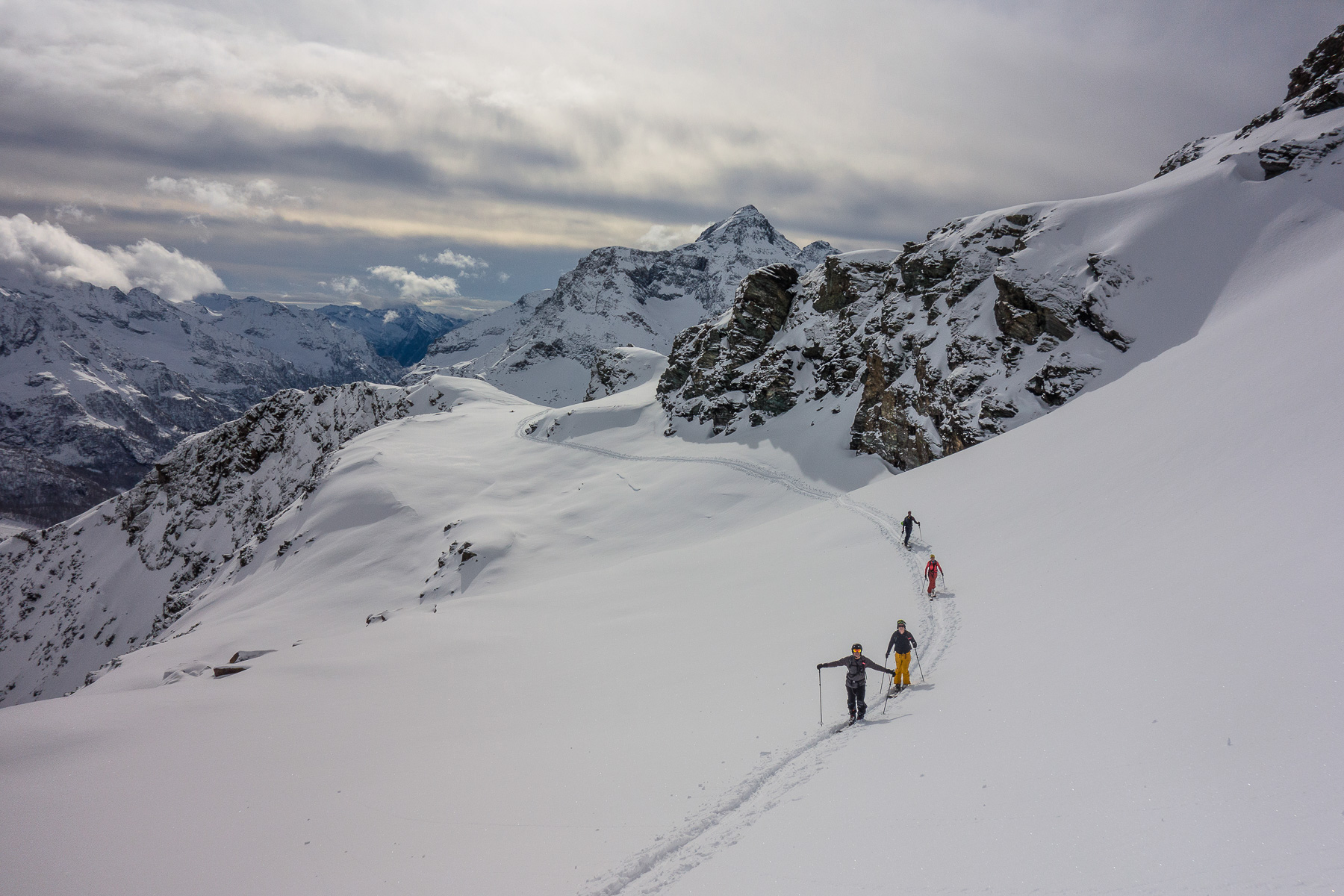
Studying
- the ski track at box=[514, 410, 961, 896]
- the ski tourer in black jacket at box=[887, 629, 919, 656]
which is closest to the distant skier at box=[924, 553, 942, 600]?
the ski track at box=[514, 410, 961, 896]

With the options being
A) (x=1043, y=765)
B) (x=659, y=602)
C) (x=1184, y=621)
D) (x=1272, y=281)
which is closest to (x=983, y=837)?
(x=1043, y=765)

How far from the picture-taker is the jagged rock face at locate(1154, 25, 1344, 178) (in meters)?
35.6

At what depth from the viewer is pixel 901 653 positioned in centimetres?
1172

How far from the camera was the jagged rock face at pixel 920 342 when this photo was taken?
3481 cm

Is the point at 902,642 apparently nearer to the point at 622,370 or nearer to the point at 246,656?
the point at 246,656

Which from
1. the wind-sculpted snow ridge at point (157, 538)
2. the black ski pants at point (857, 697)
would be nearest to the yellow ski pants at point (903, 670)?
the black ski pants at point (857, 697)

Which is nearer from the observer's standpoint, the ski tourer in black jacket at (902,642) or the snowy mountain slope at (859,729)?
the snowy mountain slope at (859,729)

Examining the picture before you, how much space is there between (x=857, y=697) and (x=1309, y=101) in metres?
55.3

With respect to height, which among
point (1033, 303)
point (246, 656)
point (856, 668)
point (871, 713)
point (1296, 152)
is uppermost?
point (1296, 152)

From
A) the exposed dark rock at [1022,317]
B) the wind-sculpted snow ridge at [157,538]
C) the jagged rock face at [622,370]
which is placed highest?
the jagged rock face at [622,370]

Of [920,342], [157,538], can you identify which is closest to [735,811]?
[920,342]

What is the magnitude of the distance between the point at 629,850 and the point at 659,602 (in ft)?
44.5

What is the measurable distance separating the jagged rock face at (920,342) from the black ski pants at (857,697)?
28.3 meters

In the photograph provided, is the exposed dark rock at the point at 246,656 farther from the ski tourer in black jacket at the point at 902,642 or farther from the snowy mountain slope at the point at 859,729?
the ski tourer in black jacket at the point at 902,642
